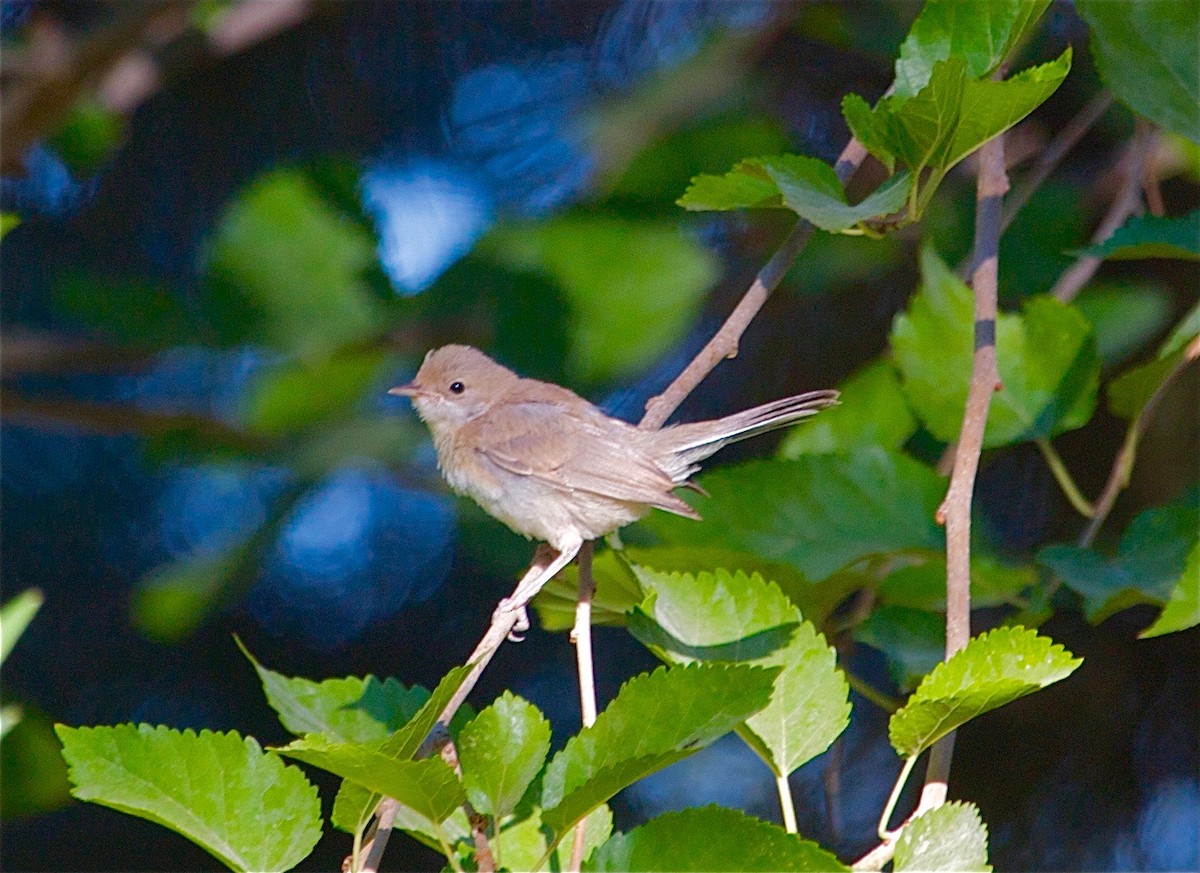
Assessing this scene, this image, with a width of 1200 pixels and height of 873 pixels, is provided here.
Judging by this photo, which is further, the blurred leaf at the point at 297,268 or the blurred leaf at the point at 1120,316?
the blurred leaf at the point at 297,268

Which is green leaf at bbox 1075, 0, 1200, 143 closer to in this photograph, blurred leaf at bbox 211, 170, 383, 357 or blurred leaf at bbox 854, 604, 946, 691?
blurred leaf at bbox 854, 604, 946, 691

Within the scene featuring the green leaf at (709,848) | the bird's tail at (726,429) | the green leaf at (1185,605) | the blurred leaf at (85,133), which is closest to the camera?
the green leaf at (709,848)

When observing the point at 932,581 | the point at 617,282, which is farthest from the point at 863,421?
the point at 617,282

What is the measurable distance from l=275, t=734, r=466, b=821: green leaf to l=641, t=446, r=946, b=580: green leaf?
93 cm

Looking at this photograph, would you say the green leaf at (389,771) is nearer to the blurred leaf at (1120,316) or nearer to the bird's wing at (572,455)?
the bird's wing at (572,455)

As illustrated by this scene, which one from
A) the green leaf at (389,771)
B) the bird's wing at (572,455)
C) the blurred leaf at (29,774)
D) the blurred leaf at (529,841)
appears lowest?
the blurred leaf at (29,774)

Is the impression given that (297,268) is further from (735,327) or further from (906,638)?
(906,638)

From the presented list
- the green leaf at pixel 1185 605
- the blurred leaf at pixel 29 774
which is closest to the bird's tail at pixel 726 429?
the green leaf at pixel 1185 605

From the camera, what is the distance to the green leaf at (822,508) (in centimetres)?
218

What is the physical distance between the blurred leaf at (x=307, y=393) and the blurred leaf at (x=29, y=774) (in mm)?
937

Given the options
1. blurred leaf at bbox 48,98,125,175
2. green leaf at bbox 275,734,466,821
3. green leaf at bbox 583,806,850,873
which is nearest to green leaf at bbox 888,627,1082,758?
green leaf at bbox 583,806,850,873

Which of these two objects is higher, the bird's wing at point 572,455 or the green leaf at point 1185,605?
the green leaf at point 1185,605

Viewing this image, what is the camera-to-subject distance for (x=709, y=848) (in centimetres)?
135

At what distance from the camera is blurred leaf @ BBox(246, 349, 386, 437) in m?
3.41
